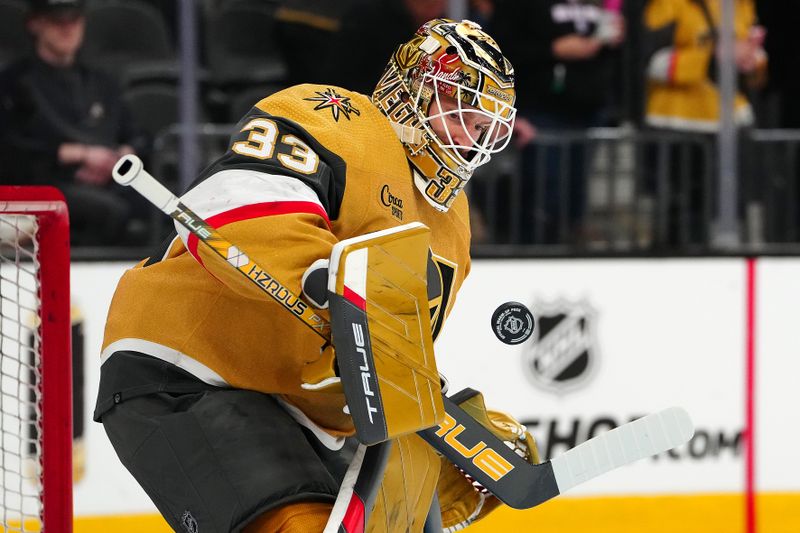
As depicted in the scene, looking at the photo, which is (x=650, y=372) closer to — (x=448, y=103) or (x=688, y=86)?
(x=688, y=86)

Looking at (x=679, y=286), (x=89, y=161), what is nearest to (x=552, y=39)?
(x=679, y=286)

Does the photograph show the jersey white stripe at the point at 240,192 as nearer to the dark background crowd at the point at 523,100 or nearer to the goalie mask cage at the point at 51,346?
the goalie mask cage at the point at 51,346

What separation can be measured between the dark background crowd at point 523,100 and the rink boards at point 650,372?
122mm

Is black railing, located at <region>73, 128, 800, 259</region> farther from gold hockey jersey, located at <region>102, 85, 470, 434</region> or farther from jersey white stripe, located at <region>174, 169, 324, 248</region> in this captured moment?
jersey white stripe, located at <region>174, 169, 324, 248</region>

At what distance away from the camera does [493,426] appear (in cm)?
220

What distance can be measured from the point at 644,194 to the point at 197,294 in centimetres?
Answer: 234

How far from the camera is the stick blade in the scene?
1.87 meters

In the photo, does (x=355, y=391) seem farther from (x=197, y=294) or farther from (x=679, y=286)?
(x=679, y=286)

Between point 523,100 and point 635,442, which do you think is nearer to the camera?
point 635,442

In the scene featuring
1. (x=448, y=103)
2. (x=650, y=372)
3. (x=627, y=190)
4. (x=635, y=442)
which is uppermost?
(x=627, y=190)

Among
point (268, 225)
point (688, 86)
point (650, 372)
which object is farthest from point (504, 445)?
point (688, 86)

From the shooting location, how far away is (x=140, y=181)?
1605mm

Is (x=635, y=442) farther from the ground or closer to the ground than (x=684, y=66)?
closer to the ground

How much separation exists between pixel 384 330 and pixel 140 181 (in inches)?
14.0
